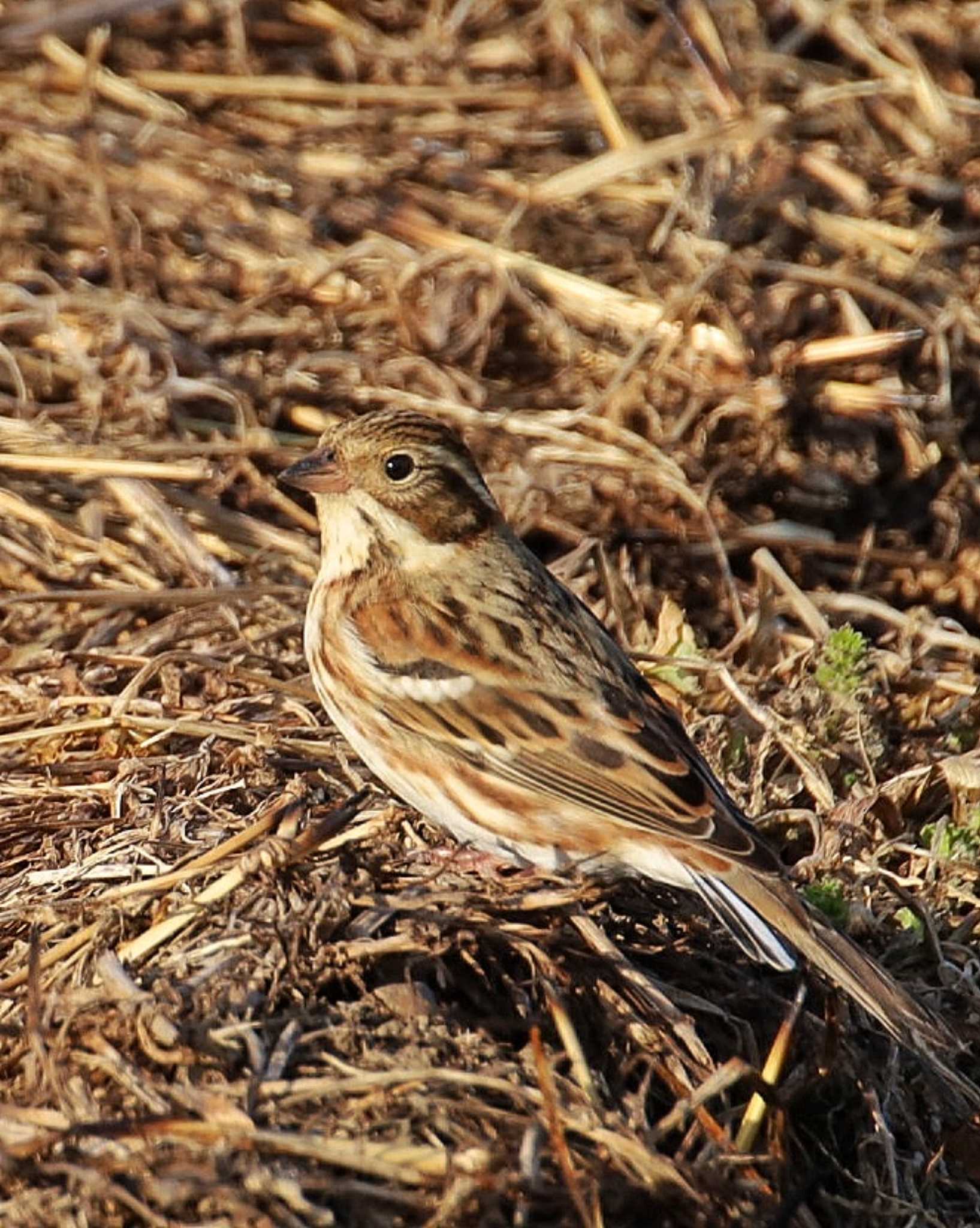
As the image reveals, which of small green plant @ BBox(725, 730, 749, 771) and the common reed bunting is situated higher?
the common reed bunting

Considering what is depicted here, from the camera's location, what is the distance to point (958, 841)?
523cm

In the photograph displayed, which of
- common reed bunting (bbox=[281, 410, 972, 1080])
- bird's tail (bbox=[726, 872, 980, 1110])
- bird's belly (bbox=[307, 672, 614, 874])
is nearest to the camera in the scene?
bird's tail (bbox=[726, 872, 980, 1110])

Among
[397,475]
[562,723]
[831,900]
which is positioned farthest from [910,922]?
[397,475]

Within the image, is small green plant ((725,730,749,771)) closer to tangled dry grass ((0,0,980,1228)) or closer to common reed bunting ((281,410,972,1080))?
tangled dry grass ((0,0,980,1228))

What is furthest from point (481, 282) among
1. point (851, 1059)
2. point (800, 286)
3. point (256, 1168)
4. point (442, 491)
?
point (256, 1168)

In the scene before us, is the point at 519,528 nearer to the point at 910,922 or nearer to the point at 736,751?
the point at 736,751

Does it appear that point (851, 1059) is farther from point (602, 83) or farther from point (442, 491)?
point (602, 83)

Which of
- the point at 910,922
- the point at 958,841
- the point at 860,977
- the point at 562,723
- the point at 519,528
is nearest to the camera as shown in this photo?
the point at 860,977

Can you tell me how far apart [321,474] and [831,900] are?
5.25ft

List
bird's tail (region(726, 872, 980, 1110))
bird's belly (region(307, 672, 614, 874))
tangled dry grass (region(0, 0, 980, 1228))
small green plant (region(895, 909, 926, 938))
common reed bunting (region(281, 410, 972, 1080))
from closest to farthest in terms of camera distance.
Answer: tangled dry grass (region(0, 0, 980, 1228)) < bird's tail (region(726, 872, 980, 1110)) < common reed bunting (region(281, 410, 972, 1080)) < bird's belly (region(307, 672, 614, 874)) < small green plant (region(895, 909, 926, 938))

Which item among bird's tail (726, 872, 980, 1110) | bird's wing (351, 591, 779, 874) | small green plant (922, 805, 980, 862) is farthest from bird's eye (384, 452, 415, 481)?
small green plant (922, 805, 980, 862)

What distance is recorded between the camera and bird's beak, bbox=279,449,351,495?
5.26m

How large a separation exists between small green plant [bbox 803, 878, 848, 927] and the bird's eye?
1.39 metres

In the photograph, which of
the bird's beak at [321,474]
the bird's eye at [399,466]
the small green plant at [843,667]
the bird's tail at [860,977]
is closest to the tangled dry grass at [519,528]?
the small green plant at [843,667]
